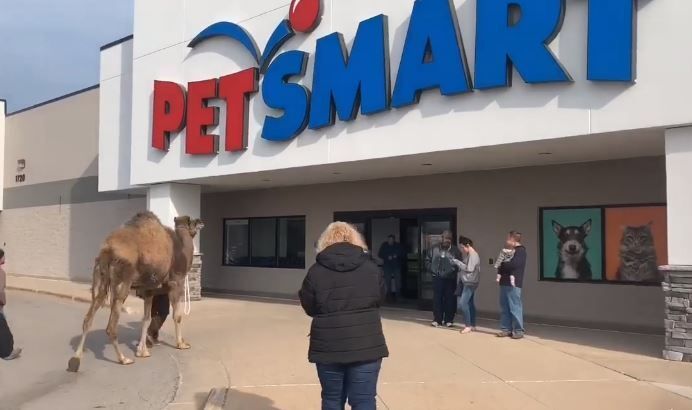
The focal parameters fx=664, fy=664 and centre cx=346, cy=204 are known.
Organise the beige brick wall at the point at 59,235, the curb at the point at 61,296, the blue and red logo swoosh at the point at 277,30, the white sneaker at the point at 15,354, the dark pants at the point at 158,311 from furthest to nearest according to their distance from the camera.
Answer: the beige brick wall at the point at 59,235 → the curb at the point at 61,296 → the blue and red logo swoosh at the point at 277,30 → the dark pants at the point at 158,311 → the white sneaker at the point at 15,354

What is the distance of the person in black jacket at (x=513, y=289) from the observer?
1052 centimetres

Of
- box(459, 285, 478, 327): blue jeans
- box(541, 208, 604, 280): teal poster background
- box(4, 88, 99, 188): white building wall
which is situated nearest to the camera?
box(459, 285, 478, 327): blue jeans

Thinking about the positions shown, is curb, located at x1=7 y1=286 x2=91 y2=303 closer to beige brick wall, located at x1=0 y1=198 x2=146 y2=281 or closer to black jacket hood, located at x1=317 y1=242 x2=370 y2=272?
beige brick wall, located at x1=0 y1=198 x2=146 y2=281

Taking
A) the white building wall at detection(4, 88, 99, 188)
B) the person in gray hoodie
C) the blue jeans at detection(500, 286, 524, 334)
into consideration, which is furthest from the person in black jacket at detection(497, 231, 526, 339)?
the white building wall at detection(4, 88, 99, 188)

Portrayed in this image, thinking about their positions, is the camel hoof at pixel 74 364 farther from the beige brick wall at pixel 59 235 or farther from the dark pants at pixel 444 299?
the beige brick wall at pixel 59 235

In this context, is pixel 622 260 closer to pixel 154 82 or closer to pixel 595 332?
pixel 595 332

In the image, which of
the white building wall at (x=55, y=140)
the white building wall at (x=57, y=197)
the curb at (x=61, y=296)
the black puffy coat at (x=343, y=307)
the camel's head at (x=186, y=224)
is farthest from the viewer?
the white building wall at (x=55, y=140)

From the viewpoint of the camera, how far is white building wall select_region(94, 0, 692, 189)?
342 inches

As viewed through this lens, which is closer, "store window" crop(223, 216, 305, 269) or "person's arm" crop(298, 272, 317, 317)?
"person's arm" crop(298, 272, 317, 317)

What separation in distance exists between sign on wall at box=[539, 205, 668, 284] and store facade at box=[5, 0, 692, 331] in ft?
0.10

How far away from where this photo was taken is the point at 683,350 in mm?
8578

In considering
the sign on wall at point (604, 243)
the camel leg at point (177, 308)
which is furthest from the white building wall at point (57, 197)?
the sign on wall at point (604, 243)

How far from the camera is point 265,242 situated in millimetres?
19156

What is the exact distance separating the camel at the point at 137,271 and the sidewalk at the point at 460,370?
1.00 meters
